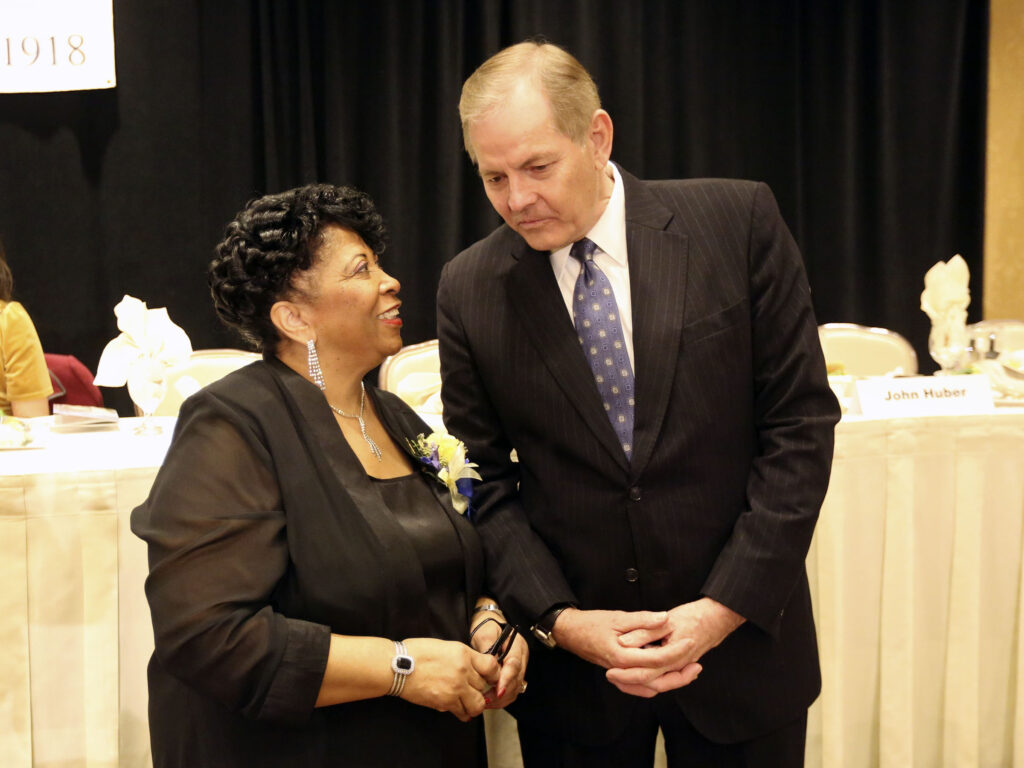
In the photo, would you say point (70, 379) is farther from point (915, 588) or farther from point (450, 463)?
point (915, 588)

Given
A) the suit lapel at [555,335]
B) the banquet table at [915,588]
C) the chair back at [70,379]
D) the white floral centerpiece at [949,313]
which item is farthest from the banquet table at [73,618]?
the white floral centerpiece at [949,313]

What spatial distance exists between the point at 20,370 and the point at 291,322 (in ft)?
8.39

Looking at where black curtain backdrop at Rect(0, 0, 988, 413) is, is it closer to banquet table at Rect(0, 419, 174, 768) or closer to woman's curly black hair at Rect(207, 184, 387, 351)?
banquet table at Rect(0, 419, 174, 768)

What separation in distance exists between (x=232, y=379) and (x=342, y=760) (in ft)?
2.11

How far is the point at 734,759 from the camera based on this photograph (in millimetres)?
1832

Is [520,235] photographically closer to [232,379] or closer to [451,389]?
[451,389]

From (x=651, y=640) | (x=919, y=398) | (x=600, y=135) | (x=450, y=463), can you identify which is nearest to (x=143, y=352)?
(x=450, y=463)

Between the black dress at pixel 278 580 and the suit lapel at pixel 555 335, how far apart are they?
310mm

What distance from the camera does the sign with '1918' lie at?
5.38 meters

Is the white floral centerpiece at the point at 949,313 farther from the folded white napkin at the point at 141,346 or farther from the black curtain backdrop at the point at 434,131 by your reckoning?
the black curtain backdrop at the point at 434,131

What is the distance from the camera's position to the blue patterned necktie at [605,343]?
70.9 inches

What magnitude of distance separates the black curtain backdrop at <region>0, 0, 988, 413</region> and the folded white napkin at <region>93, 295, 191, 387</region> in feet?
10.1

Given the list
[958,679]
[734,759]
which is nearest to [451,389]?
[734,759]

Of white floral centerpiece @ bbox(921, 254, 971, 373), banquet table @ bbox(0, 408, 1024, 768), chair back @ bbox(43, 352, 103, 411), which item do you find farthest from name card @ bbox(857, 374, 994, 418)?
chair back @ bbox(43, 352, 103, 411)
